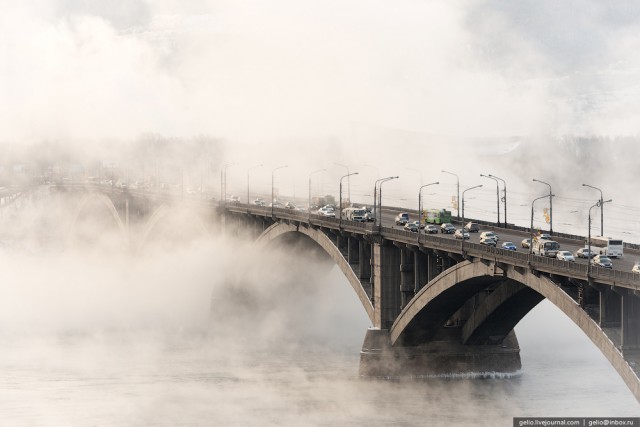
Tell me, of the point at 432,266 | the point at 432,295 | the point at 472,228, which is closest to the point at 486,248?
the point at 432,295

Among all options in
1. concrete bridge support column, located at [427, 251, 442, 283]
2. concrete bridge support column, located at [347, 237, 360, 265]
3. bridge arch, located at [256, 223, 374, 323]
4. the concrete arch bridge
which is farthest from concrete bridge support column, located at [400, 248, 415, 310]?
concrete bridge support column, located at [347, 237, 360, 265]

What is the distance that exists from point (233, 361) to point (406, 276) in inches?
1015

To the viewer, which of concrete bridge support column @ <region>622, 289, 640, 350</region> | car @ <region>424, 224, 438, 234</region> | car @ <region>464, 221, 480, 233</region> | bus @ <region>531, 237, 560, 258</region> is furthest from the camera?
car @ <region>464, 221, 480, 233</region>

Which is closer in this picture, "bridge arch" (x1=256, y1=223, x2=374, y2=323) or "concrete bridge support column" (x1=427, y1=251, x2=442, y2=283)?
"concrete bridge support column" (x1=427, y1=251, x2=442, y2=283)

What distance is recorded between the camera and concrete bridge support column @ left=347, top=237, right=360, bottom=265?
374 feet

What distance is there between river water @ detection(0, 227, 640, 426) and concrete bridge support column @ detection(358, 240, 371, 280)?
348 inches

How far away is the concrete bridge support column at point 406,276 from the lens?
104 m

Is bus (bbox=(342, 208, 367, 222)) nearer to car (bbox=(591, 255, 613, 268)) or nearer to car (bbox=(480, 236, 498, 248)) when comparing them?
car (bbox=(480, 236, 498, 248))

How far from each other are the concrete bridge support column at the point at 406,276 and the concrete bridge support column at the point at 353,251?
9769mm

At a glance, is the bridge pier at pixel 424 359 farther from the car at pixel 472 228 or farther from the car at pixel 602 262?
the car at pixel 602 262

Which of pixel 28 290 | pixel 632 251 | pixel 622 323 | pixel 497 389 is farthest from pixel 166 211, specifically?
pixel 622 323

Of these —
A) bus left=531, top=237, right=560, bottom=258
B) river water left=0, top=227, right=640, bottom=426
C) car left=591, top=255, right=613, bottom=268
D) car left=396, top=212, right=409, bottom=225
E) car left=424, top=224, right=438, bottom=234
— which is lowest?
river water left=0, top=227, right=640, bottom=426

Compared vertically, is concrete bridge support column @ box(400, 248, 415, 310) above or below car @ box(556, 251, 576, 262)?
below

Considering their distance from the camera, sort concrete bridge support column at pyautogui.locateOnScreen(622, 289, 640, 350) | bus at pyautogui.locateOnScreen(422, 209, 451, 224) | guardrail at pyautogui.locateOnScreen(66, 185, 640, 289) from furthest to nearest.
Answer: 1. bus at pyautogui.locateOnScreen(422, 209, 451, 224)
2. guardrail at pyautogui.locateOnScreen(66, 185, 640, 289)
3. concrete bridge support column at pyautogui.locateOnScreen(622, 289, 640, 350)
